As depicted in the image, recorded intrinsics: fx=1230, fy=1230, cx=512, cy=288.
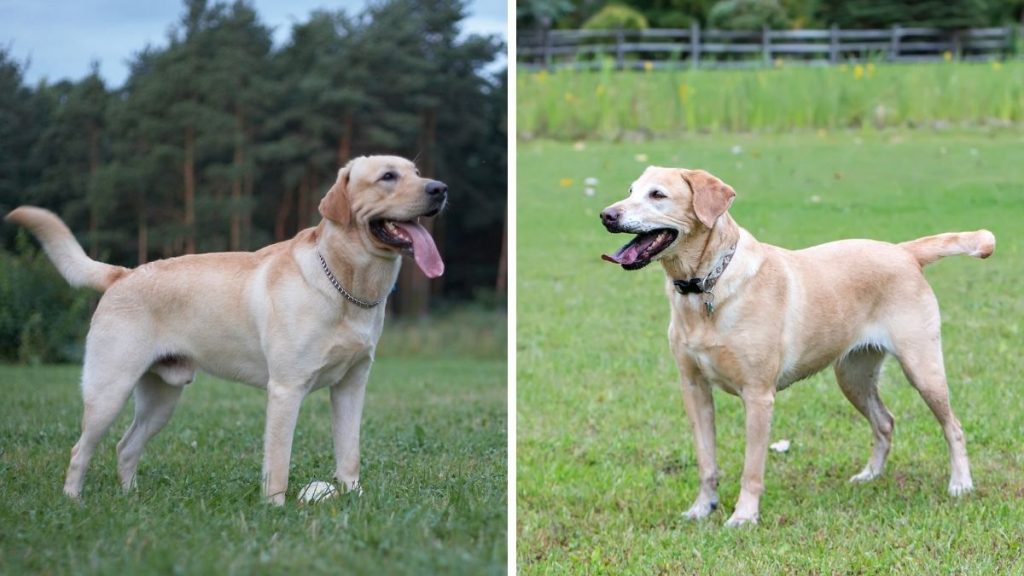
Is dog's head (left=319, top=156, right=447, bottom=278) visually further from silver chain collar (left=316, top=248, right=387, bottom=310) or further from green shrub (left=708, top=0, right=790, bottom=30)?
green shrub (left=708, top=0, right=790, bottom=30)

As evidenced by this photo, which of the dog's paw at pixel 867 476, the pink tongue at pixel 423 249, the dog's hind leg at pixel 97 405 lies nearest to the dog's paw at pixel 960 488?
the dog's paw at pixel 867 476

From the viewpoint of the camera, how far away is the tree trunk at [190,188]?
10414 millimetres

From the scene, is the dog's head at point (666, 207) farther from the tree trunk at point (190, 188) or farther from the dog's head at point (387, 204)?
the tree trunk at point (190, 188)

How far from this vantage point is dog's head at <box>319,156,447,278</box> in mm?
3785

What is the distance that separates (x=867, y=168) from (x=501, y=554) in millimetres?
7193

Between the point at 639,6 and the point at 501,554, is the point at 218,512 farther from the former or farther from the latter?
the point at 639,6

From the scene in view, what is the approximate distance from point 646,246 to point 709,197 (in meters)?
0.27

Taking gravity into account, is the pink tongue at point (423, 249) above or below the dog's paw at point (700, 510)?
above

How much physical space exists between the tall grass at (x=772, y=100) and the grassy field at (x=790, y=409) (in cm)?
84

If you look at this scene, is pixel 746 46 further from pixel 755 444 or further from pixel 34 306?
pixel 755 444

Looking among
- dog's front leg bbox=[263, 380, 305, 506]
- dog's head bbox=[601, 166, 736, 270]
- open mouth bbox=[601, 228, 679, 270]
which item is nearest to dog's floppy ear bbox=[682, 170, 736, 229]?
dog's head bbox=[601, 166, 736, 270]

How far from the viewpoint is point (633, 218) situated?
13.7ft

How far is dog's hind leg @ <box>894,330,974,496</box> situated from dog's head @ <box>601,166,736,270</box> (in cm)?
94

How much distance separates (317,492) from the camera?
12.9ft
